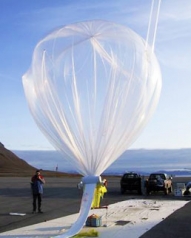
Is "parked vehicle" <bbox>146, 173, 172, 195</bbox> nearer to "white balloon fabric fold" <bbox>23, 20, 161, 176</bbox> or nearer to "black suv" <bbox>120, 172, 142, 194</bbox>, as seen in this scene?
"black suv" <bbox>120, 172, 142, 194</bbox>

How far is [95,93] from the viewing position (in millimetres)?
10617

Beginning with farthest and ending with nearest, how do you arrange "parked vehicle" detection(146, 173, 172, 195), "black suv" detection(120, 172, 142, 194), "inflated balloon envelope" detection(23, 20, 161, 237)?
1. "black suv" detection(120, 172, 142, 194)
2. "parked vehicle" detection(146, 173, 172, 195)
3. "inflated balloon envelope" detection(23, 20, 161, 237)

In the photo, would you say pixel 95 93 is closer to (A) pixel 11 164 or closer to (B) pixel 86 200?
(B) pixel 86 200

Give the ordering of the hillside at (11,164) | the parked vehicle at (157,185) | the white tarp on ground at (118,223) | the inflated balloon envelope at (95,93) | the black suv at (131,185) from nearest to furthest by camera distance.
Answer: the inflated balloon envelope at (95,93), the white tarp on ground at (118,223), the parked vehicle at (157,185), the black suv at (131,185), the hillside at (11,164)

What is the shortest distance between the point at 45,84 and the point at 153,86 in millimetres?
2691

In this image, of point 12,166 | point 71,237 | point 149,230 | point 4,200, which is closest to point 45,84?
point 71,237

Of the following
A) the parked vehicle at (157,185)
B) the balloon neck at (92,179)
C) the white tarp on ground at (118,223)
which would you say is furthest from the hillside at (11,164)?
the balloon neck at (92,179)

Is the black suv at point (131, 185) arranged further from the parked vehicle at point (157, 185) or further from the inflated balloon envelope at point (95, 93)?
the inflated balloon envelope at point (95, 93)

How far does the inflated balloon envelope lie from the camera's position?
10.7 metres

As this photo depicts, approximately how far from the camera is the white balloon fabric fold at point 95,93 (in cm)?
1066

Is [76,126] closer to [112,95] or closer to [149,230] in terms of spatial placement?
[112,95]

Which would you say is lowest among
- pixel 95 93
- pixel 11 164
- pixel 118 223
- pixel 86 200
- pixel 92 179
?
pixel 118 223

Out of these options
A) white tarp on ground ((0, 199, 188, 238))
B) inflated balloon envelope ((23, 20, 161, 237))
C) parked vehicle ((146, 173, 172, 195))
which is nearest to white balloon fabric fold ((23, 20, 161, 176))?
inflated balloon envelope ((23, 20, 161, 237))

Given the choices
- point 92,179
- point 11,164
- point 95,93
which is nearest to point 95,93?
point 95,93
